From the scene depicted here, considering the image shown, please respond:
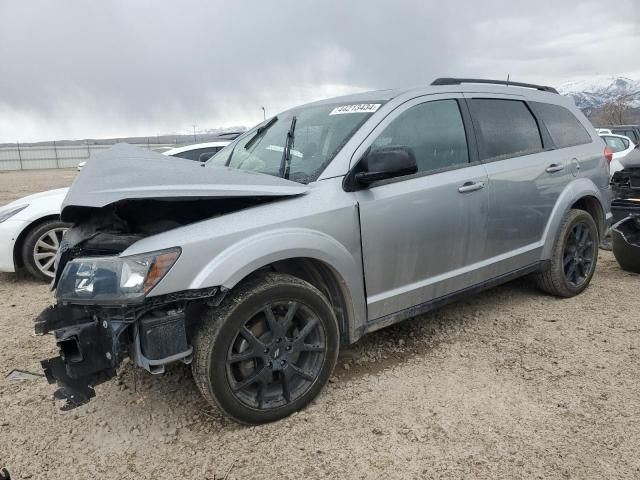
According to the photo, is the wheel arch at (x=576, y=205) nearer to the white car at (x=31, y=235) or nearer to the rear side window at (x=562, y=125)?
the rear side window at (x=562, y=125)

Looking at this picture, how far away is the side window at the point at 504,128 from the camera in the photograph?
370 centimetres

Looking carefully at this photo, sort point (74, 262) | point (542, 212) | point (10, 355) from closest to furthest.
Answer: point (74, 262) < point (10, 355) < point (542, 212)

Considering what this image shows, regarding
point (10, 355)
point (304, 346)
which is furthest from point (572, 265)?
point (10, 355)

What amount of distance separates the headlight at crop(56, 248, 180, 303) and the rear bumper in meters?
3.47

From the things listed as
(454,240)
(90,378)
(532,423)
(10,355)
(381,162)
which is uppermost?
(381,162)

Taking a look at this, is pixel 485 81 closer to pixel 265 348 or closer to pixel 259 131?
pixel 259 131

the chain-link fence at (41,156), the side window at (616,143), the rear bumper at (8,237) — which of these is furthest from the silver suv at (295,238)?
the chain-link fence at (41,156)

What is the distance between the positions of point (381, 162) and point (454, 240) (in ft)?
2.92

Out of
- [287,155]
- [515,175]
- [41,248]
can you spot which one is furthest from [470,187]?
[41,248]

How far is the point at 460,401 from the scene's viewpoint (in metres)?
2.88

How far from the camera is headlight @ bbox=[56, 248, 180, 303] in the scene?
2.24 meters

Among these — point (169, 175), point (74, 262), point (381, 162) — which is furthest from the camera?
point (381, 162)

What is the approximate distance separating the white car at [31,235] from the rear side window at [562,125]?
3206 millimetres

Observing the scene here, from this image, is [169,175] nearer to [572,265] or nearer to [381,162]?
[381,162]
